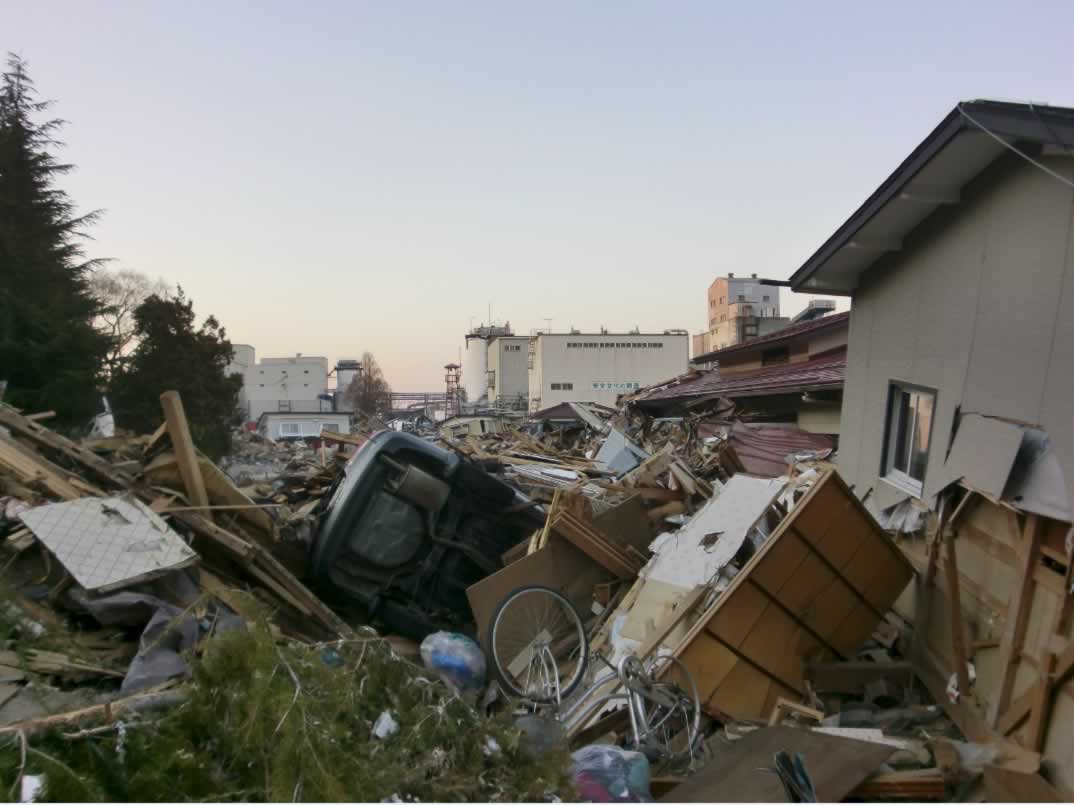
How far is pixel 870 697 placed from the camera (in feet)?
15.6

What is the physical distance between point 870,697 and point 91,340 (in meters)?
16.9

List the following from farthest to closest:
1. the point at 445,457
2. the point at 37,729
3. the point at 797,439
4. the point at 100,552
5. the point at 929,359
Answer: the point at 797,439, the point at 445,457, the point at 929,359, the point at 100,552, the point at 37,729

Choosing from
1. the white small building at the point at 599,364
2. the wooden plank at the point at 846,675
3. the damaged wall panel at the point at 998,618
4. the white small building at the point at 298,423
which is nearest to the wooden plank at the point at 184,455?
the wooden plank at the point at 846,675

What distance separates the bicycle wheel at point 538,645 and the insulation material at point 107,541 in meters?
2.37

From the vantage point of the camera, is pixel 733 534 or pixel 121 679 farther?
pixel 733 534

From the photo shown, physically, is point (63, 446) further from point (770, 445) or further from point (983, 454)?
point (770, 445)

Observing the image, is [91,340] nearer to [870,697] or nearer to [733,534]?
[733,534]

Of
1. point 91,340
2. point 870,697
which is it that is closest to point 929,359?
point 870,697

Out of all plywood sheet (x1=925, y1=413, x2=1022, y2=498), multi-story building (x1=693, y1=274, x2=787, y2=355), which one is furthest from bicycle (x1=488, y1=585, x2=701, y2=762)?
multi-story building (x1=693, y1=274, x2=787, y2=355)

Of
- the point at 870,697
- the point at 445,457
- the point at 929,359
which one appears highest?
the point at 929,359

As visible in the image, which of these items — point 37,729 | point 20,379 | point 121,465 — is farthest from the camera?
point 20,379

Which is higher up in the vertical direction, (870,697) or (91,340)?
(91,340)

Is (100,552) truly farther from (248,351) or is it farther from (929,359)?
(248,351)

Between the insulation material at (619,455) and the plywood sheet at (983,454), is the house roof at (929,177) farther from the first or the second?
the insulation material at (619,455)
